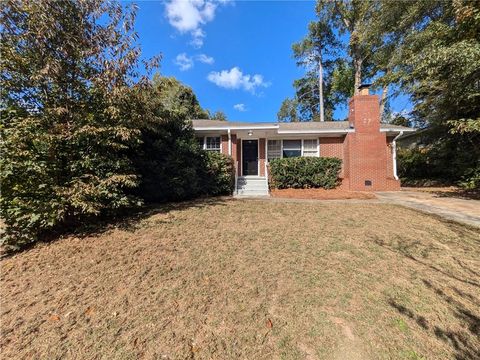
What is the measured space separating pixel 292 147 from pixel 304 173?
2474 mm

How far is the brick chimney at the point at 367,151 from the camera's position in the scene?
1168cm

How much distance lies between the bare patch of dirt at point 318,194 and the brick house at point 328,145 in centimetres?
84

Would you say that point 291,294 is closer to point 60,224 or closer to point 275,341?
point 275,341

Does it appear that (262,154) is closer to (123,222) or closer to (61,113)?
(123,222)

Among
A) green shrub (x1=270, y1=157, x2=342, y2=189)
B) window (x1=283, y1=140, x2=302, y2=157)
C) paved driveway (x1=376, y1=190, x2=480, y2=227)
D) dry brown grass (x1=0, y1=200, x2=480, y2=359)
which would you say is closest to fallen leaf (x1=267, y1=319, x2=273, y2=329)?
dry brown grass (x1=0, y1=200, x2=480, y2=359)

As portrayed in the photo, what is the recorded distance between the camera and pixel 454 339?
2.73 metres

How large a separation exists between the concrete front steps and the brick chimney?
13.9 feet

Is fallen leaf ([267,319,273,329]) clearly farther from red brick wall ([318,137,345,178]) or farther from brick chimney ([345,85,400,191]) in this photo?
red brick wall ([318,137,345,178])

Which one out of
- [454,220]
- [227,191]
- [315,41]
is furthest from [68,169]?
[315,41]

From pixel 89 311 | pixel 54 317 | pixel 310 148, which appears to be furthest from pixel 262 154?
pixel 54 317

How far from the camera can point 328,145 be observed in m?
Result: 12.9

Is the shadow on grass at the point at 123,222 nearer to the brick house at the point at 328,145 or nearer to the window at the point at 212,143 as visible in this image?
the brick house at the point at 328,145

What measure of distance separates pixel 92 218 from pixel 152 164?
2.87 meters

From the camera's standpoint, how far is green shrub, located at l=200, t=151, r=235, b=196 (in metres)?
9.73
